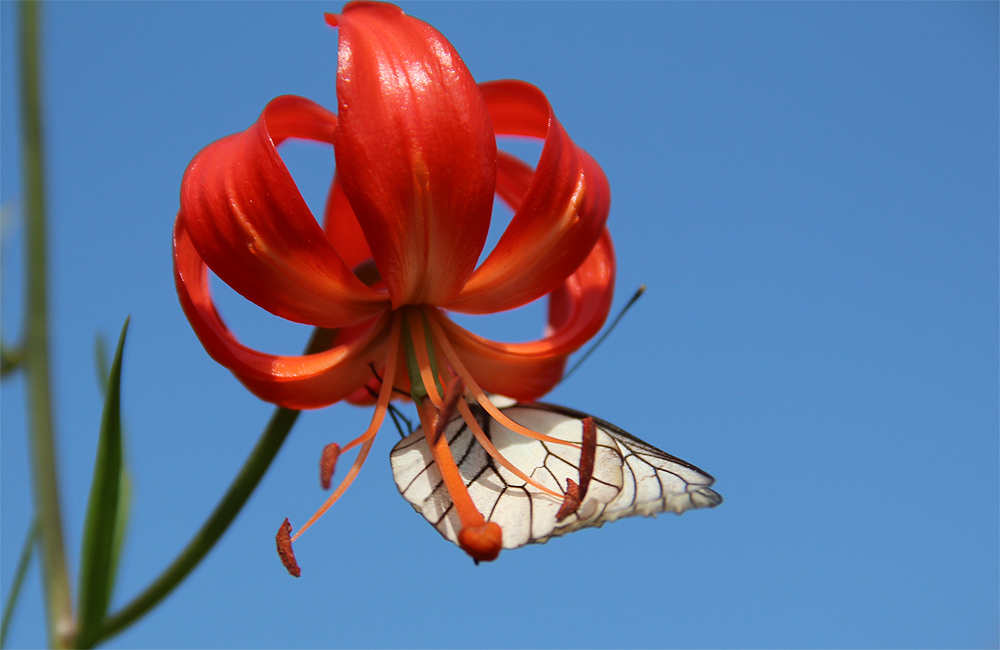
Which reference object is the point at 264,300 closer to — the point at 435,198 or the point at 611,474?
the point at 435,198

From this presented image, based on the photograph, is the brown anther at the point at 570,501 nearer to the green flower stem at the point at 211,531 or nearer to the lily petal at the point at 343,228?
the green flower stem at the point at 211,531

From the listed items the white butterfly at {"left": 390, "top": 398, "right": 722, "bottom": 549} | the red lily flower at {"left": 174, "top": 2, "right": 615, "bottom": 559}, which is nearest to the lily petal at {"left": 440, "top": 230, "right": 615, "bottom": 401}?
the red lily flower at {"left": 174, "top": 2, "right": 615, "bottom": 559}

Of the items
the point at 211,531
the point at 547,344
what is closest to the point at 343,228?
the point at 547,344

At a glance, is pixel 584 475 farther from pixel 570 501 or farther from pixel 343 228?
pixel 343 228

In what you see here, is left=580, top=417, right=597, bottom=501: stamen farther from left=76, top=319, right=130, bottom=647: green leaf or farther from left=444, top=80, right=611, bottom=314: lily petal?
left=76, top=319, right=130, bottom=647: green leaf

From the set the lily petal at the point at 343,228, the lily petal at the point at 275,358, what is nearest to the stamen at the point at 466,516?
the lily petal at the point at 275,358

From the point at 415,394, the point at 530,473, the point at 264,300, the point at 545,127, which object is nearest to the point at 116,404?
the point at 264,300
